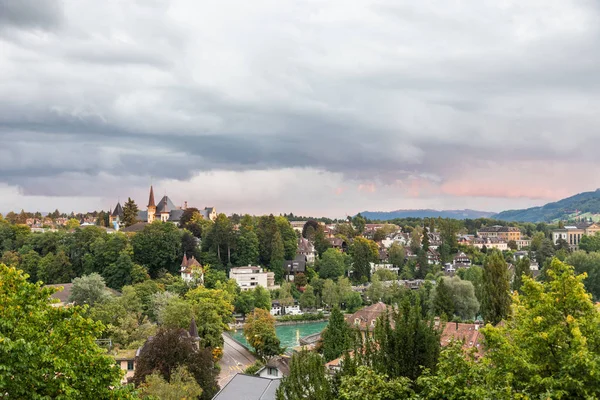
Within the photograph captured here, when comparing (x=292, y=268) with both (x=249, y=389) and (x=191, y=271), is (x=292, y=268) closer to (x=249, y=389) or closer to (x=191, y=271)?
(x=191, y=271)

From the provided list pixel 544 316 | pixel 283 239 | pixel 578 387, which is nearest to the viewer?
pixel 578 387

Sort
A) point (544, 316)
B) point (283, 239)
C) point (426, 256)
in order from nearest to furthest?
1. point (544, 316)
2. point (283, 239)
3. point (426, 256)

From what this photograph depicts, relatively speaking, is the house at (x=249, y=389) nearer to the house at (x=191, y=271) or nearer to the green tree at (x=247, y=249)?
the house at (x=191, y=271)

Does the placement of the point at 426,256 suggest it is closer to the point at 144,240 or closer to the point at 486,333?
the point at 144,240

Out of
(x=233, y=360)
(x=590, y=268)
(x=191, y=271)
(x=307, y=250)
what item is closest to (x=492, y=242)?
(x=307, y=250)

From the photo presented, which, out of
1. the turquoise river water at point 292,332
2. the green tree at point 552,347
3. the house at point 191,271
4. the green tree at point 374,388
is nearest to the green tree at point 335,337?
the turquoise river water at point 292,332

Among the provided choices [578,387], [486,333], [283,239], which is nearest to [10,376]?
[486,333]
